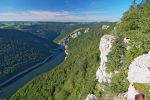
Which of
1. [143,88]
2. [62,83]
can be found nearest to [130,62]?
[143,88]

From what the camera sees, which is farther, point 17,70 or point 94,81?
point 17,70

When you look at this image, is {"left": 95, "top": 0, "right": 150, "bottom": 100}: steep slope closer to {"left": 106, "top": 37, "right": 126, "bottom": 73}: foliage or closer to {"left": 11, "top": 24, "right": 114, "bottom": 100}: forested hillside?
{"left": 106, "top": 37, "right": 126, "bottom": 73}: foliage

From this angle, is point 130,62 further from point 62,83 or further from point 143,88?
point 62,83

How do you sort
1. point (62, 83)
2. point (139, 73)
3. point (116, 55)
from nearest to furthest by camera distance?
point (139, 73) → point (116, 55) → point (62, 83)

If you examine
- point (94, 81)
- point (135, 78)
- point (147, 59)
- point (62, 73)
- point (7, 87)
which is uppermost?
point (147, 59)

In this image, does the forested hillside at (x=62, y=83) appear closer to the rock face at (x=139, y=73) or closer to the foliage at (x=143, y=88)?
the rock face at (x=139, y=73)

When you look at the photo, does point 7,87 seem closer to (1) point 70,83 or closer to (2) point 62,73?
(2) point 62,73

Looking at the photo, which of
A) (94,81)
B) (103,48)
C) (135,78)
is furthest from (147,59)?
(94,81)

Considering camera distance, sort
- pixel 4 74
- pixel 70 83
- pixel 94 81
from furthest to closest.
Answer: pixel 4 74 → pixel 70 83 → pixel 94 81

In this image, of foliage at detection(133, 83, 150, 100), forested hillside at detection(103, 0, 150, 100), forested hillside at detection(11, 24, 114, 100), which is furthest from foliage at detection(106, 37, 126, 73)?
forested hillside at detection(11, 24, 114, 100)

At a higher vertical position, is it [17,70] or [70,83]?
[70,83]

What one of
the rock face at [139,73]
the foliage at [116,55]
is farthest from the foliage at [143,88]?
the foliage at [116,55]
